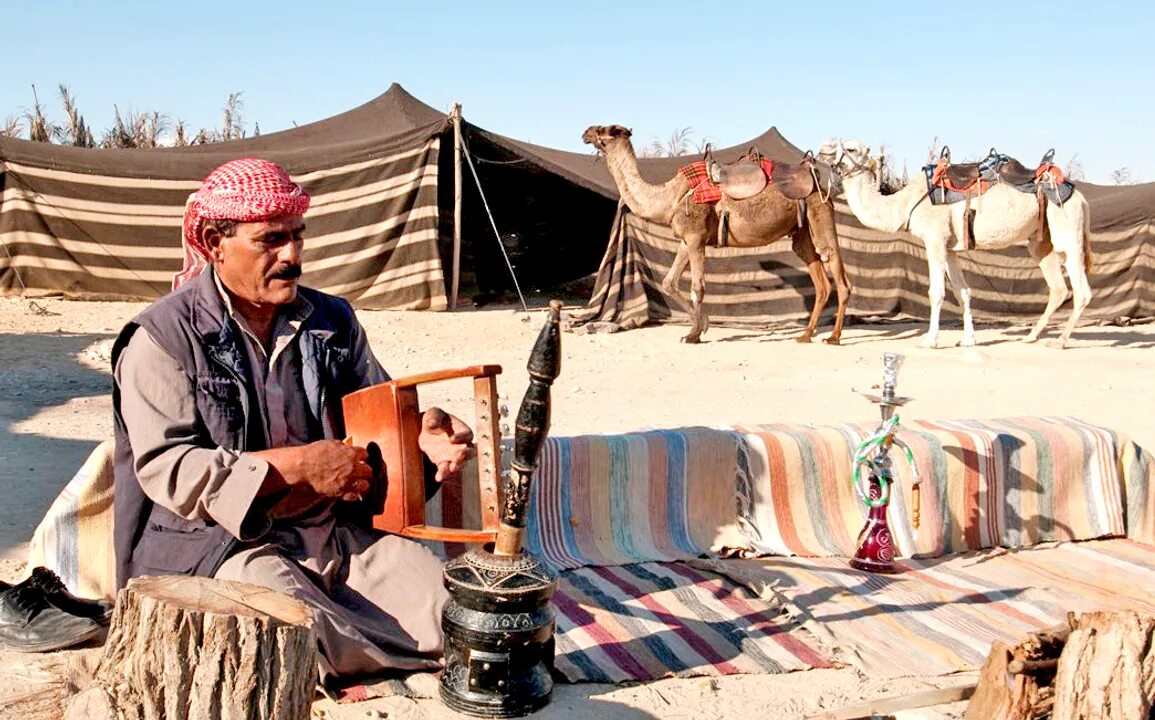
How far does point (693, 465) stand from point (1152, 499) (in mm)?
2105

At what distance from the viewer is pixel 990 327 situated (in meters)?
12.9

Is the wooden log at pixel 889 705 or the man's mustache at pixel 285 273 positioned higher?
the man's mustache at pixel 285 273

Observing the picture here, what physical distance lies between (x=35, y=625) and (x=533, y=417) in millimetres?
1542

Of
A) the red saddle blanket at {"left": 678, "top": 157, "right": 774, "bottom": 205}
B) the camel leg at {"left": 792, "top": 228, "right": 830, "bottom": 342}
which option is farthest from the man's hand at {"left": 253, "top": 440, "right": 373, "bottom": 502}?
the camel leg at {"left": 792, "top": 228, "right": 830, "bottom": 342}

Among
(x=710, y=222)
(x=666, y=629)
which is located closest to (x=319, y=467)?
(x=666, y=629)

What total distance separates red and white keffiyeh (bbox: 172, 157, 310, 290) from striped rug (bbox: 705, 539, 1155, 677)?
6.56 ft

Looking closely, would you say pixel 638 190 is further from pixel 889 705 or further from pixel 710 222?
pixel 889 705

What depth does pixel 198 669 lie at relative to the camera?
1975 mm

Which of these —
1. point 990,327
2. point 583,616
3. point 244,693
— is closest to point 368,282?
point 990,327

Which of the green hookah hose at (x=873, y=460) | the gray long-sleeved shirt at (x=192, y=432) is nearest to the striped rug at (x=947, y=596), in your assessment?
the green hookah hose at (x=873, y=460)

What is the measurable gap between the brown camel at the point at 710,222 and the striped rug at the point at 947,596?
6.40 m

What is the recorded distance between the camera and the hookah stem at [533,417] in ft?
8.45

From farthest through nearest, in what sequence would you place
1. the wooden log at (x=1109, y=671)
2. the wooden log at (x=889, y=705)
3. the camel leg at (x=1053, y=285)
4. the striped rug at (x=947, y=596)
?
the camel leg at (x=1053, y=285) → the striped rug at (x=947, y=596) → the wooden log at (x=889, y=705) → the wooden log at (x=1109, y=671)

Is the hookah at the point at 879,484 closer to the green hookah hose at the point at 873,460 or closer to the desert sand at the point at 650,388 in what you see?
the green hookah hose at the point at 873,460
